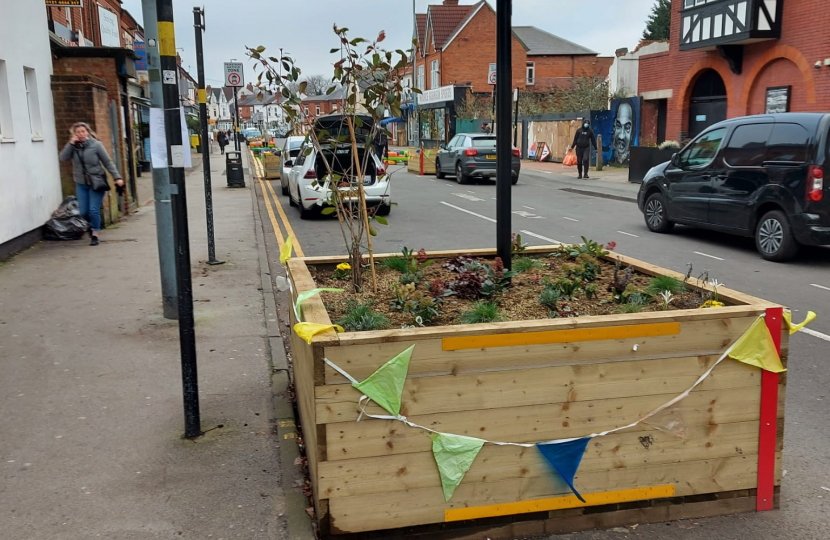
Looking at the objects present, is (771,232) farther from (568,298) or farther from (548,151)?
(548,151)

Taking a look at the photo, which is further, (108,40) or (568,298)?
(108,40)

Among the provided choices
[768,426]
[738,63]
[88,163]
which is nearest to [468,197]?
[738,63]

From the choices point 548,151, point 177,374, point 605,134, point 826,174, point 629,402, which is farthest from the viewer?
point 548,151

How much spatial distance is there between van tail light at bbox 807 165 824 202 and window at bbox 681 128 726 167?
6.11 feet

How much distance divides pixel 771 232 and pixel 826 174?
1128mm

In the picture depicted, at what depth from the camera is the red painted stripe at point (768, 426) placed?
11.9 ft

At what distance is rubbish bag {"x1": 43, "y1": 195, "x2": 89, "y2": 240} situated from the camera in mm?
11867

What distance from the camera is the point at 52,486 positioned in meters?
3.94

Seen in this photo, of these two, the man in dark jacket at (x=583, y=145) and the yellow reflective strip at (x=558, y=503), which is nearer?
the yellow reflective strip at (x=558, y=503)

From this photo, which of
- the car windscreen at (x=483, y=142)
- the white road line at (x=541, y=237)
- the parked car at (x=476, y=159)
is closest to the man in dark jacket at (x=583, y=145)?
the parked car at (x=476, y=159)

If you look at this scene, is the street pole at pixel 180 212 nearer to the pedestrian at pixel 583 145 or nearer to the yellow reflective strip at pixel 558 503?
the yellow reflective strip at pixel 558 503

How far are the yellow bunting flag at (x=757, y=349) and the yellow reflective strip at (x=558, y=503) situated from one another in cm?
72

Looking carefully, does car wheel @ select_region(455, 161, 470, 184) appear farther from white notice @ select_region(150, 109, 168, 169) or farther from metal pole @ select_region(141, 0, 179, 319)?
white notice @ select_region(150, 109, 168, 169)

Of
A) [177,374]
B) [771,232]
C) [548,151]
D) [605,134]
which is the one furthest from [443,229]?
[548,151]
